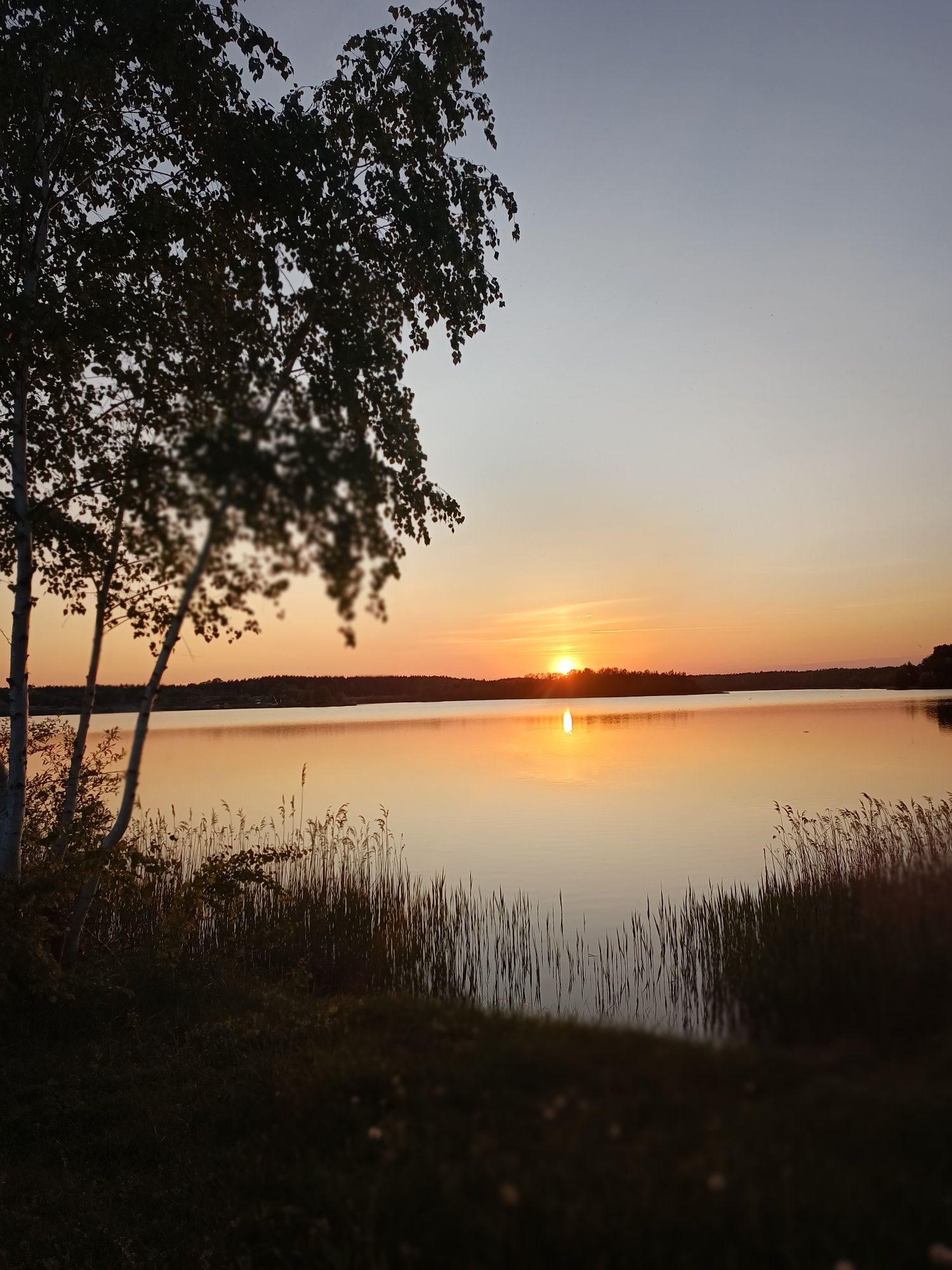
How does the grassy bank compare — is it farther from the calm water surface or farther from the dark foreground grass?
the calm water surface

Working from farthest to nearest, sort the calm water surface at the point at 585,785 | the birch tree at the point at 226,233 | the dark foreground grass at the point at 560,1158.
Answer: the calm water surface at the point at 585,785, the birch tree at the point at 226,233, the dark foreground grass at the point at 560,1158

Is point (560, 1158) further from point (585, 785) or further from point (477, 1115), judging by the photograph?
point (585, 785)

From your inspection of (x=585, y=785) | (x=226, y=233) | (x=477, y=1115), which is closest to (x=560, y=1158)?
(x=477, y=1115)

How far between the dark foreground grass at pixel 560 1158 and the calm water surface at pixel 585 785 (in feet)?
39.7

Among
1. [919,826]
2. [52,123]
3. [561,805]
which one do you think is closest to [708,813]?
[561,805]

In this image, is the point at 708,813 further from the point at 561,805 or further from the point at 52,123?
the point at 52,123

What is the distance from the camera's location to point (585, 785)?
37.6m

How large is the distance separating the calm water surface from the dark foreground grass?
39.7 ft

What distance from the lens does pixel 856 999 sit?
3545 millimetres

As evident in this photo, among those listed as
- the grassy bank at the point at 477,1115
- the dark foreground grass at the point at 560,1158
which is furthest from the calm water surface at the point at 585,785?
the dark foreground grass at the point at 560,1158

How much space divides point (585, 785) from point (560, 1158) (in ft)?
114

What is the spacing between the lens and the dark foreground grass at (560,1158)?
2928 millimetres

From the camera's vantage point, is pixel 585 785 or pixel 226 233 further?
pixel 585 785

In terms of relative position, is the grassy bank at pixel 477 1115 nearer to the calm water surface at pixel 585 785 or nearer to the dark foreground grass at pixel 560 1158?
the dark foreground grass at pixel 560 1158
